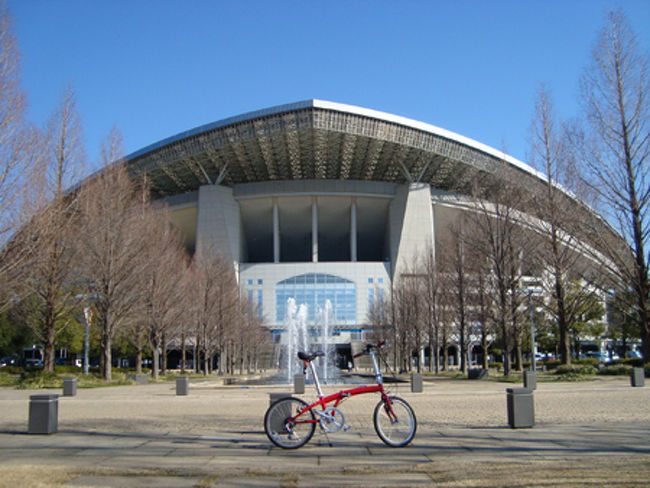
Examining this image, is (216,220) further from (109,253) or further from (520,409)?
(520,409)

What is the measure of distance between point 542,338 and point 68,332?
167 feet

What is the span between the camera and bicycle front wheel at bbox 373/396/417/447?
8477 millimetres

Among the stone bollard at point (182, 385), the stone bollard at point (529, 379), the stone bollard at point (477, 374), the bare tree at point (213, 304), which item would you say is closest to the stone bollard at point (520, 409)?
the stone bollard at point (529, 379)

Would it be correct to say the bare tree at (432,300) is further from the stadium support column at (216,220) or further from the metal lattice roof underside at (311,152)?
the stadium support column at (216,220)

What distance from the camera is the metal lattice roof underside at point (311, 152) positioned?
63750mm

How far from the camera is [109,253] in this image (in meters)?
30.3

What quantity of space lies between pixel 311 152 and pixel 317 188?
8241mm

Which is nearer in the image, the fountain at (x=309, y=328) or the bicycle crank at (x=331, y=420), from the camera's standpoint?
the bicycle crank at (x=331, y=420)

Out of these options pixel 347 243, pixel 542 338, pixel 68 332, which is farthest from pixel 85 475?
pixel 347 243

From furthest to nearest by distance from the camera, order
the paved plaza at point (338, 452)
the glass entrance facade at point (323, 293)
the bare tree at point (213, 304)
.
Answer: the glass entrance facade at point (323, 293) → the bare tree at point (213, 304) → the paved plaza at point (338, 452)

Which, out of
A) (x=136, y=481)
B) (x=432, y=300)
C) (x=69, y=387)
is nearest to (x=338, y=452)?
(x=136, y=481)

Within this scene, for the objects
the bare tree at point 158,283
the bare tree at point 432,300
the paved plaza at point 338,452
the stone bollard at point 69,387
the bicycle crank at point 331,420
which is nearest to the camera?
the paved plaza at point 338,452

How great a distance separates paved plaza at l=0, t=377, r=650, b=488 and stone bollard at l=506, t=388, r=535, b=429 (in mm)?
235

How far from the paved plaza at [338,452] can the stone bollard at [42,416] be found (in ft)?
0.52
